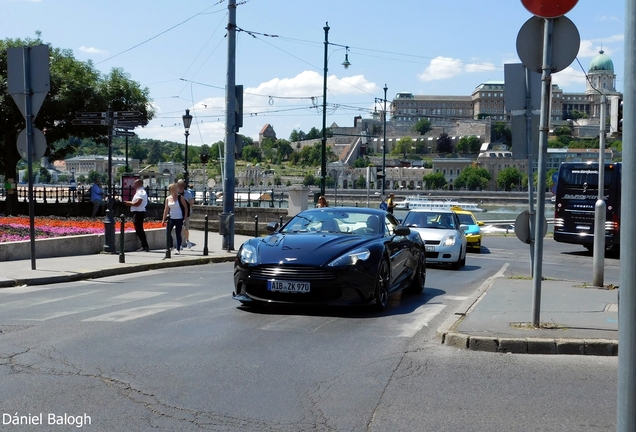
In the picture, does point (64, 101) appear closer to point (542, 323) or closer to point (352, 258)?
point (352, 258)

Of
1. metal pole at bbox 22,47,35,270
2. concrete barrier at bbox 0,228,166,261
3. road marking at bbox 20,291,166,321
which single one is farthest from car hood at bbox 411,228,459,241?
metal pole at bbox 22,47,35,270

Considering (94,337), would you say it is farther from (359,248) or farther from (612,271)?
(612,271)

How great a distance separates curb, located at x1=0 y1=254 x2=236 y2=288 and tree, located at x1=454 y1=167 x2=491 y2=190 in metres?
177

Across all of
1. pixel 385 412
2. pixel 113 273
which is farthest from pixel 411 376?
pixel 113 273

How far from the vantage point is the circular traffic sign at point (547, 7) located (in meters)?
7.63

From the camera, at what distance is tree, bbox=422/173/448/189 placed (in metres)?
194

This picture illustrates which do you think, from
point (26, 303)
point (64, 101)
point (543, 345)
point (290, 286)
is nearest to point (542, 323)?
point (543, 345)

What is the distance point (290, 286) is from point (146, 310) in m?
1.81

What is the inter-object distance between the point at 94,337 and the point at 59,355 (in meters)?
0.85

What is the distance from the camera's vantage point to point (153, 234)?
19938mm

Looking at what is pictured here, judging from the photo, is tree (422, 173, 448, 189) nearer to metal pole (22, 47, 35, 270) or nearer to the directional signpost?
the directional signpost

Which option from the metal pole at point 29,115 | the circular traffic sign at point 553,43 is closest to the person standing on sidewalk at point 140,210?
the metal pole at point 29,115

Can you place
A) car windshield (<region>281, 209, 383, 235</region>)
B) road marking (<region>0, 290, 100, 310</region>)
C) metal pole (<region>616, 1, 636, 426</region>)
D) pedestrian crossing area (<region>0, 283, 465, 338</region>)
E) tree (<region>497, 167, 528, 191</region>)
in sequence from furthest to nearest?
1. tree (<region>497, 167, 528, 191</region>)
2. car windshield (<region>281, 209, 383, 235</region>)
3. road marking (<region>0, 290, 100, 310</region>)
4. pedestrian crossing area (<region>0, 283, 465, 338</region>)
5. metal pole (<region>616, 1, 636, 426</region>)

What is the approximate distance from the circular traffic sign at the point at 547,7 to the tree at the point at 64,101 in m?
27.0
